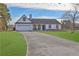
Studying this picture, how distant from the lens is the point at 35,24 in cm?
437

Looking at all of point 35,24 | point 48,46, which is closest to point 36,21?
point 35,24

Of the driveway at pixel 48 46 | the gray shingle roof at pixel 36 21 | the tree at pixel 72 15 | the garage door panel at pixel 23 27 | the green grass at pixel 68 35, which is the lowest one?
the driveway at pixel 48 46

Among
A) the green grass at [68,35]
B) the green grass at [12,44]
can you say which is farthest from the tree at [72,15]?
the green grass at [12,44]

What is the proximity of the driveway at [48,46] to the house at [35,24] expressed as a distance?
68 millimetres

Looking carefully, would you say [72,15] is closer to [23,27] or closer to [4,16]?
[23,27]

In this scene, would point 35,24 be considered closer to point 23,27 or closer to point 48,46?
point 23,27

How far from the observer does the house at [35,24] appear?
4.32 metres

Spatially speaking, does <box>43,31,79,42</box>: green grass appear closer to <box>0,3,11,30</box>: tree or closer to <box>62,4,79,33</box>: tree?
<box>62,4,79,33</box>: tree

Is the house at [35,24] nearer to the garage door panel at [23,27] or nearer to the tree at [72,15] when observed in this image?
the garage door panel at [23,27]

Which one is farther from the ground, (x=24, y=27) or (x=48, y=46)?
(x=24, y=27)

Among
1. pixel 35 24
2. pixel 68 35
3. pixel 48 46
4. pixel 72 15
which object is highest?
pixel 72 15

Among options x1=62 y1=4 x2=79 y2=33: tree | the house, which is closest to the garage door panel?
the house

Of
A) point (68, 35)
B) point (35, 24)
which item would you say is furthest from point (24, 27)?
point (68, 35)

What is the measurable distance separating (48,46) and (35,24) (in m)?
0.29
